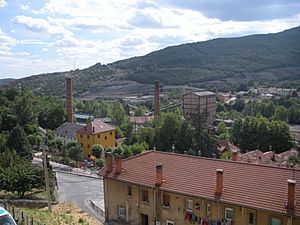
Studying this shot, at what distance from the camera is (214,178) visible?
25.7m

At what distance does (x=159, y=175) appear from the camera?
2695 centimetres

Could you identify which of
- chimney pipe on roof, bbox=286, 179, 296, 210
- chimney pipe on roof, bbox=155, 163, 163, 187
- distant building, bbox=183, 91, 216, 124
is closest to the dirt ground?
chimney pipe on roof, bbox=155, 163, 163, 187

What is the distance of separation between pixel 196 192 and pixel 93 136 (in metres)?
46.3

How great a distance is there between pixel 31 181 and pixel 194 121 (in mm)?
36170

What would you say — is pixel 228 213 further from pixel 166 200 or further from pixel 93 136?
pixel 93 136

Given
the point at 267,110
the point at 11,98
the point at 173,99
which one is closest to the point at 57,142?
the point at 11,98

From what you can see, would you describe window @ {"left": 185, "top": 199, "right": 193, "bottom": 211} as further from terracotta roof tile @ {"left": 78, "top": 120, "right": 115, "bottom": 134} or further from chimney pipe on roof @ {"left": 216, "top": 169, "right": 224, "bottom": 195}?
terracotta roof tile @ {"left": 78, "top": 120, "right": 115, "bottom": 134}

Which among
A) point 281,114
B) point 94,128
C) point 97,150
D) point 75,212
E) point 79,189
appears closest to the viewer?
point 75,212

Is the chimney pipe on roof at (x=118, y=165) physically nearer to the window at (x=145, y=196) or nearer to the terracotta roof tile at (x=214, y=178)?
the terracotta roof tile at (x=214, y=178)

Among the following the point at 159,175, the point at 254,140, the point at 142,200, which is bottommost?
the point at 254,140

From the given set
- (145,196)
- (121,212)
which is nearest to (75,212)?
(121,212)

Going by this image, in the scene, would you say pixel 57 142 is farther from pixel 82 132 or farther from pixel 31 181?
pixel 31 181

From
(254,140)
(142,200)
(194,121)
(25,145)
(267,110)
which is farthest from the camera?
(267,110)

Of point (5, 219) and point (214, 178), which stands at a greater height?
point (5, 219)
